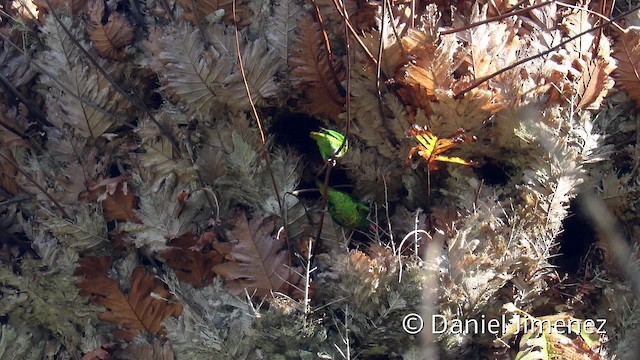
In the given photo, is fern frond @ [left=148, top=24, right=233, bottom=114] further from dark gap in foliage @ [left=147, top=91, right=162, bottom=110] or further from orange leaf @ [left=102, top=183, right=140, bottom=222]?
orange leaf @ [left=102, top=183, right=140, bottom=222]

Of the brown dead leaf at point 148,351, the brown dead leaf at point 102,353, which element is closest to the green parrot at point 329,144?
the brown dead leaf at point 148,351

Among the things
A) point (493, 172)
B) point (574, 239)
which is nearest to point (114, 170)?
point (493, 172)

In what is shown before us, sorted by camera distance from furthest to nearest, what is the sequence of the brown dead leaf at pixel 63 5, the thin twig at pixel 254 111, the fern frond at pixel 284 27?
the brown dead leaf at pixel 63 5, the fern frond at pixel 284 27, the thin twig at pixel 254 111

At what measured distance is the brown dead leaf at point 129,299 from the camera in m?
1.46

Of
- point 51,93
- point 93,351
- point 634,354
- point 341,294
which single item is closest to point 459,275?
point 341,294

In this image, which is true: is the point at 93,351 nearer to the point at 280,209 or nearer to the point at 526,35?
the point at 280,209

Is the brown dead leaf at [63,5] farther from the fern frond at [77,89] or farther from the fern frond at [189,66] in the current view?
the fern frond at [189,66]

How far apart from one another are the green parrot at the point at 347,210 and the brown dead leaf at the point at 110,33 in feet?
2.24

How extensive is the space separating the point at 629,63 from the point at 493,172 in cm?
42

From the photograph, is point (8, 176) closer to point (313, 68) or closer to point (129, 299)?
point (129, 299)

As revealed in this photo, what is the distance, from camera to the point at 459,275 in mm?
1299

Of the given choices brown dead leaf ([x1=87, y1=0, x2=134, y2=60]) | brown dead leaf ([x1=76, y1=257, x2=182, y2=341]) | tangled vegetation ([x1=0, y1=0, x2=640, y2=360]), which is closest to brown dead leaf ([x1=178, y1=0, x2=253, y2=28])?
tangled vegetation ([x1=0, y1=0, x2=640, y2=360])

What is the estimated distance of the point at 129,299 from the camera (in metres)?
1.48

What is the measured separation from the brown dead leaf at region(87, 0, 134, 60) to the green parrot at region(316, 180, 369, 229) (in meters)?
0.68
